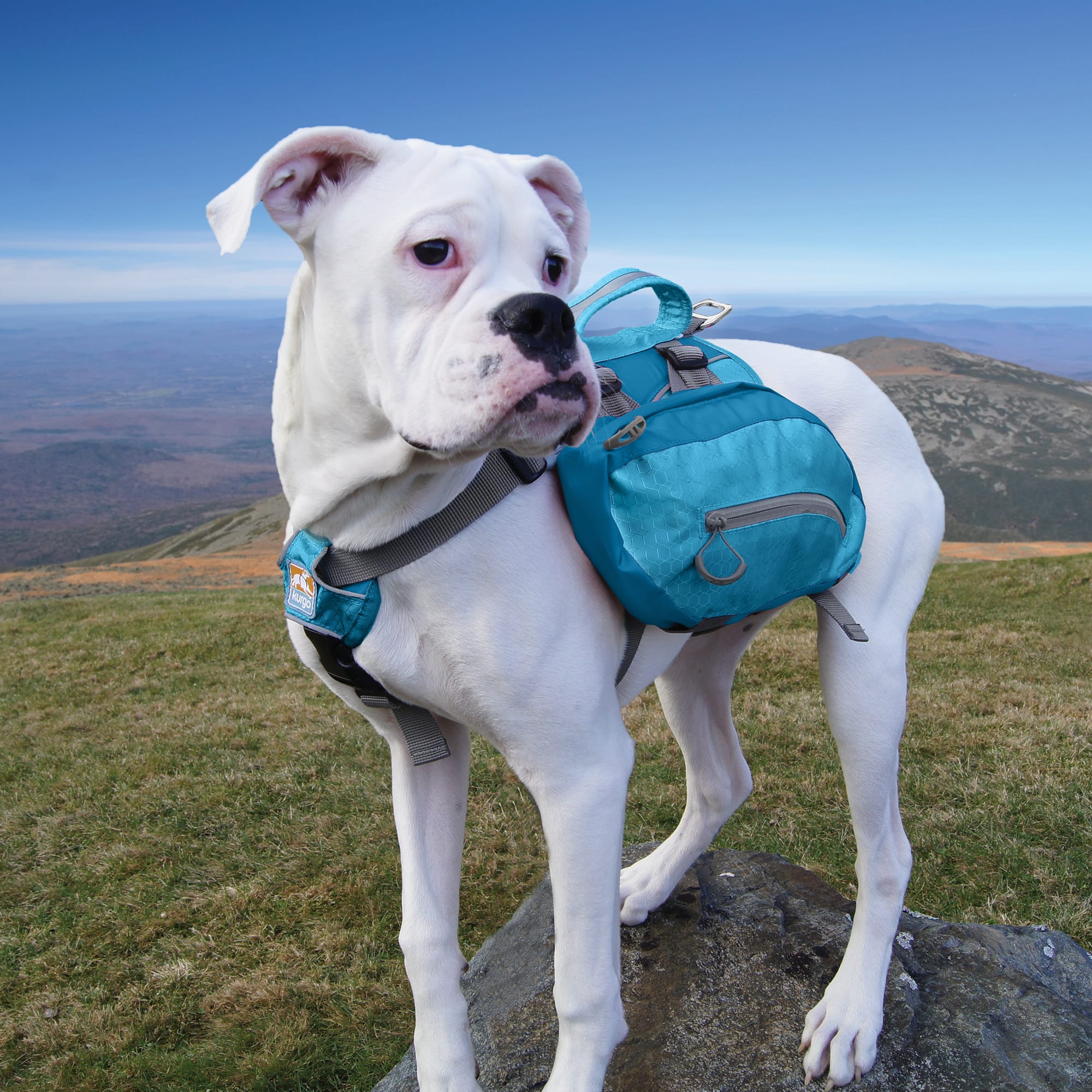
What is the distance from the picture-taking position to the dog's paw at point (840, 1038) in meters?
2.93

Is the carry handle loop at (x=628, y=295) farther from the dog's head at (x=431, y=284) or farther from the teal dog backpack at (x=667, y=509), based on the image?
the dog's head at (x=431, y=284)

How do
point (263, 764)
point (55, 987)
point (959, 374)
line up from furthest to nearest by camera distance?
point (959, 374) → point (263, 764) → point (55, 987)

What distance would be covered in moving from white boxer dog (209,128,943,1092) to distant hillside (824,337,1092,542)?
86.0m

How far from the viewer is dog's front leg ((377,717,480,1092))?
275 centimetres

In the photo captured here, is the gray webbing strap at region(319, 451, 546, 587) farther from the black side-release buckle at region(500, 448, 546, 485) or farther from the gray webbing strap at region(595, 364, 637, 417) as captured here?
the gray webbing strap at region(595, 364, 637, 417)

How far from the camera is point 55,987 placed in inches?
172

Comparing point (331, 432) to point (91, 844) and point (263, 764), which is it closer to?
point (91, 844)

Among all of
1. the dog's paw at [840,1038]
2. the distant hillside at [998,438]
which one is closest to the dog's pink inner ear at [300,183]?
the dog's paw at [840,1038]

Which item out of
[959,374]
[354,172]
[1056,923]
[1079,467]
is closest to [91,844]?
[354,172]

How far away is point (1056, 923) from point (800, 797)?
170 cm

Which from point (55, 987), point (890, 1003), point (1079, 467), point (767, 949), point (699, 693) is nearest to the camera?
point (890, 1003)

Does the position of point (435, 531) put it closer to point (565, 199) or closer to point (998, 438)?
point (565, 199)

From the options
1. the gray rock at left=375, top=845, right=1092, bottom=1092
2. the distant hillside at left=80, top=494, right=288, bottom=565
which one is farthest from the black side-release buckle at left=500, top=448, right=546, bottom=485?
the distant hillside at left=80, top=494, right=288, bottom=565

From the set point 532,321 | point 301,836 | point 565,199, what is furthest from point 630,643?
point 301,836
